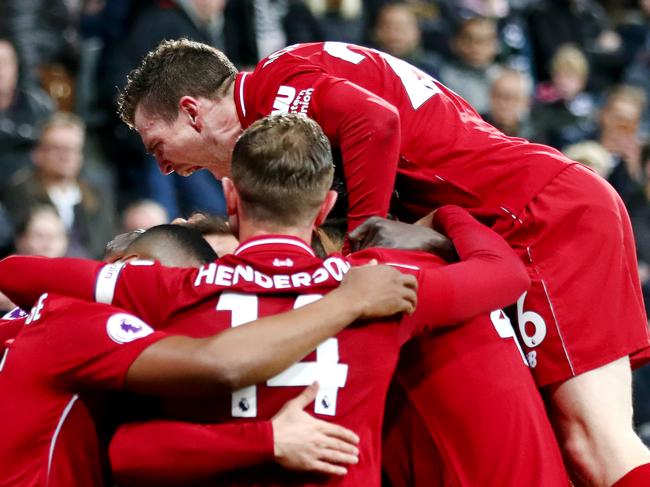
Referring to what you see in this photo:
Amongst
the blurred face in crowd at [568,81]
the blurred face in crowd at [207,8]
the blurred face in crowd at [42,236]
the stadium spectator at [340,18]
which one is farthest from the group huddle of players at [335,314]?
the blurred face in crowd at [568,81]

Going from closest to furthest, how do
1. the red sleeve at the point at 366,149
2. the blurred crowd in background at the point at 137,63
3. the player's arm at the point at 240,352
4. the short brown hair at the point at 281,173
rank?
the player's arm at the point at 240,352 < the short brown hair at the point at 281,173 < the red sleeve at the point at 366,149 < the blurred crowd in background at the point at 137,63

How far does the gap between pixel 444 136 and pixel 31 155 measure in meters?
4.33

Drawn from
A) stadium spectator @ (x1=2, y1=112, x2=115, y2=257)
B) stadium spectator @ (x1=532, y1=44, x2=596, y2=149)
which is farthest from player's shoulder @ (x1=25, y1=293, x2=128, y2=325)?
stadium spectator @ (x1=532, y1=44, x2=596, y2=149)

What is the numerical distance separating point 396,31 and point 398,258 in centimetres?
573

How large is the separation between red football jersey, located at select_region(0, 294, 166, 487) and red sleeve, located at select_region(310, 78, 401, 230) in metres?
0.79

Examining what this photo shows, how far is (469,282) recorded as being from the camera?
10.2ft

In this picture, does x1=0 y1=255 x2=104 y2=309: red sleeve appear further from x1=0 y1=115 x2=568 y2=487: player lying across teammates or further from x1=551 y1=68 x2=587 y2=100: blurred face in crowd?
x1=551 y1=68 x2=587 y2=100: blurred face in crowd

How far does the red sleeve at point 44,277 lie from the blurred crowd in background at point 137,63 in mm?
3572

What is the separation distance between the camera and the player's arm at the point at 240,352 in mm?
2758

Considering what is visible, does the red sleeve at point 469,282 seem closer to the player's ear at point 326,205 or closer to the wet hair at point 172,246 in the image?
the player's ear at point 326,205

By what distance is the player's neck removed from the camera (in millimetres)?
2994

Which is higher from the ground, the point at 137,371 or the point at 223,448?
the point at 137,371

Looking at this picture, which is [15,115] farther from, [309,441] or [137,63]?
[309,441]

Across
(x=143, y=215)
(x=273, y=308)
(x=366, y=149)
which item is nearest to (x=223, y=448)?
(x=273, y=308)
